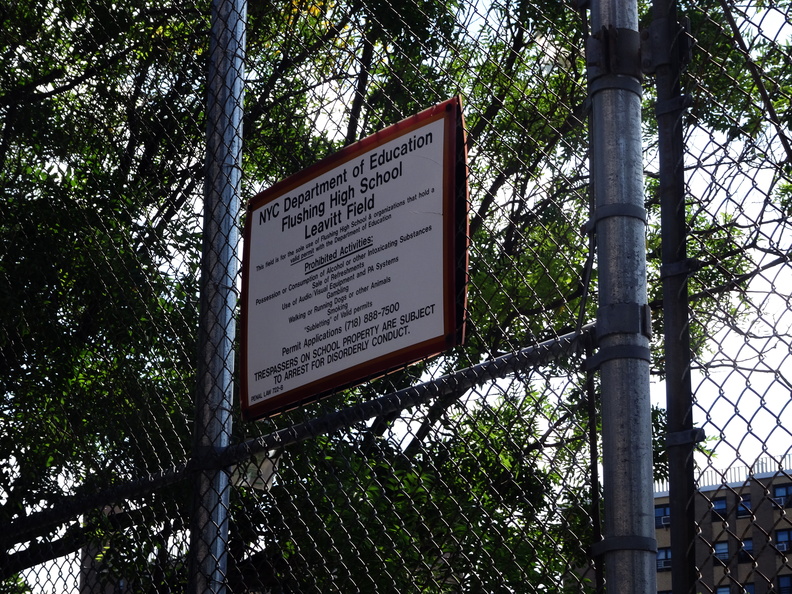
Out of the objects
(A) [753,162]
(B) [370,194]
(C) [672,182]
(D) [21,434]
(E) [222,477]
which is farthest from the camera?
(D) [21,434]

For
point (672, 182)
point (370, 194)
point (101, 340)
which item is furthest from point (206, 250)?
point (101, 340)

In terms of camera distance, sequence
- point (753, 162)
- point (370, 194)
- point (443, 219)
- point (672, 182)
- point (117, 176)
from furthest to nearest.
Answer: point (117, 176) → point (370, 194) → point (443, 219) → point (753, 162) → point (672, 182)

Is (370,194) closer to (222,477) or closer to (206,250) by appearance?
(206,250)

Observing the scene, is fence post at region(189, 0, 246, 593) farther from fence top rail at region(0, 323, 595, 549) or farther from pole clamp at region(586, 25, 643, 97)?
pole clamp at region(586, 25, 643, 97)

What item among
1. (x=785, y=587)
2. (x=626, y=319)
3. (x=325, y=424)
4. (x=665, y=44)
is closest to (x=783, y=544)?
(x=325, y=424)

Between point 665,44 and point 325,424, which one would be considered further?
point 325,424

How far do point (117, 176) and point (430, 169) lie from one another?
3118 mm

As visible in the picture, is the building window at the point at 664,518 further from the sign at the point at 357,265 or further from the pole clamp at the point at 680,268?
the sign at the point at 357,265

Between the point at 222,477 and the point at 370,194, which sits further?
the point at 222,477

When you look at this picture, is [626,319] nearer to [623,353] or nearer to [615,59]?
[623,353]

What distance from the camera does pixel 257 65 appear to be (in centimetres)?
514

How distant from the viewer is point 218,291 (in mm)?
3217

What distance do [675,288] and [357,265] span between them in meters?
0.92

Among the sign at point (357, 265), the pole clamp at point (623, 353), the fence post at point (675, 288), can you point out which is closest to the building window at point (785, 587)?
the fence post at point (675, 288)
